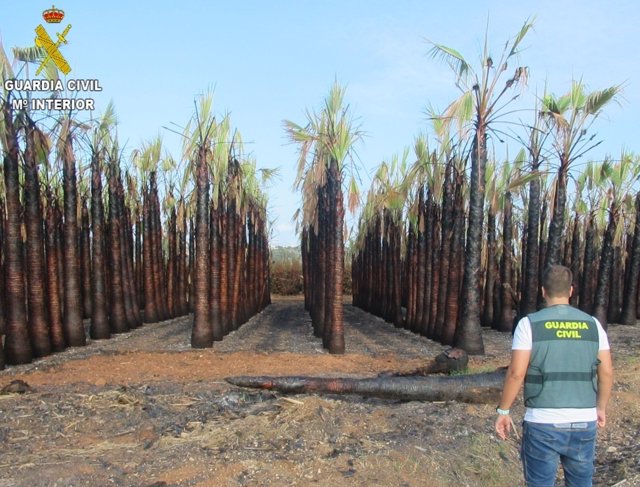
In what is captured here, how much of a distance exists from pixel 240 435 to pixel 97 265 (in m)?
11.7

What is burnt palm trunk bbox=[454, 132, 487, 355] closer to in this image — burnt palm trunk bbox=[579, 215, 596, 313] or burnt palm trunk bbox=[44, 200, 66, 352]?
burnt palm trunk bbox=[579, 215, 596, 313]

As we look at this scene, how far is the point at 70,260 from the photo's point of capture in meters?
14.7

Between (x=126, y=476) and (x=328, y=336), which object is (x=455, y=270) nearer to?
(x=328, y=336)

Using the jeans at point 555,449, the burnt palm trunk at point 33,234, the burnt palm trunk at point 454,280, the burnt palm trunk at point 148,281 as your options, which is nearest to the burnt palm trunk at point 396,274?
the burnt palm trunk at point 454,280

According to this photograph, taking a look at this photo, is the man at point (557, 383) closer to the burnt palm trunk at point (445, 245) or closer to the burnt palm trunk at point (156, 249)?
the burnt palm trunk at point (445, 245)

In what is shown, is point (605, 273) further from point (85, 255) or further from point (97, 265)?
point (85, 255)

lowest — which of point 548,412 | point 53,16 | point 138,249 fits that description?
point 548,412

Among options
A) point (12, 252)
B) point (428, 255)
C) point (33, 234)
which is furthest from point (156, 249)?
point (12, 252)

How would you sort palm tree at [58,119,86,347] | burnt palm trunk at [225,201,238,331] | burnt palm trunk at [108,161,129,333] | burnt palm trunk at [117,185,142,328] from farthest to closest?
burnt palm trunk at [117,185,142,328] < burnt palm trunk at [225,201,238,331] < burnt palm trunk at [108,161,129,333] < palm tree at [58,119,86,347]

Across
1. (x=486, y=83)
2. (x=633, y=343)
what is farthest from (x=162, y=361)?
(x=633, y=343)

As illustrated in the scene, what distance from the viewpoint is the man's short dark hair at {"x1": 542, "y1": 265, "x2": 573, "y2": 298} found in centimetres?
400

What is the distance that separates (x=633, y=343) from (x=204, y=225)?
12.1 meters

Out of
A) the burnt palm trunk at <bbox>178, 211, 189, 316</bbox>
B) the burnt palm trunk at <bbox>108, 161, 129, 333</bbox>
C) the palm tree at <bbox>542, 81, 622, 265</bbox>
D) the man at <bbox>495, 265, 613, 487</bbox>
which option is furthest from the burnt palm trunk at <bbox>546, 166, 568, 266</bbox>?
the burnt palm trunk at <bbox>178, 211, 189, 316</bbox>

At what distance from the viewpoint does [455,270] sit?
1580 cm
